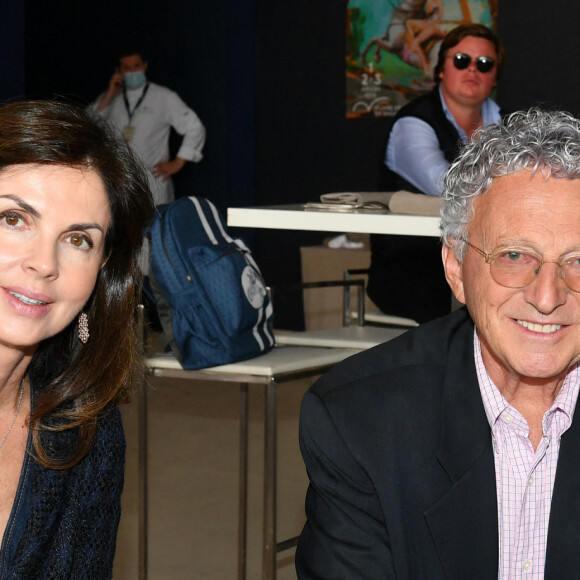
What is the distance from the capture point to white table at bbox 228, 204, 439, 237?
2.82 meters

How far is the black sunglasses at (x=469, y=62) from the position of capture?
12.6 feet

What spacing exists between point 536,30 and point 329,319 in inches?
103

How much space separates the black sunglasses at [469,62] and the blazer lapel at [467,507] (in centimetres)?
249

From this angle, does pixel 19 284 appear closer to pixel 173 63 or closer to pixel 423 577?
pixel 423 577

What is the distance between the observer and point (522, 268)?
5.16ft

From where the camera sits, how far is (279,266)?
8.52 meters

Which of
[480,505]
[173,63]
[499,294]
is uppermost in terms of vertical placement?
[173,63]

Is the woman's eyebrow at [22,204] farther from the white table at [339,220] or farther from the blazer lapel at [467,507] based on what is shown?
the white table at [339,220]

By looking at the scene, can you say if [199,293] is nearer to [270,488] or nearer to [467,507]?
[270,488]

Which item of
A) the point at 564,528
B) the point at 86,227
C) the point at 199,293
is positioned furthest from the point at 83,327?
the point at 199,293

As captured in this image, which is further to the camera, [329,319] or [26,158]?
[329,319]

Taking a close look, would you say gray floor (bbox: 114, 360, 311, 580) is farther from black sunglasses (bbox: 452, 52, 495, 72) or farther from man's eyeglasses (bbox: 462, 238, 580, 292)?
black sunglasses (bbox: 452, 52, 495, 72)

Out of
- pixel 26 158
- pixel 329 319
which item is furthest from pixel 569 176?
pixel 329 319

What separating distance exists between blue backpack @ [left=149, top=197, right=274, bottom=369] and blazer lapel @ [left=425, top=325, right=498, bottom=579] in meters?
1.38
